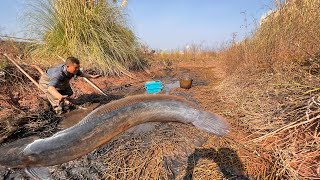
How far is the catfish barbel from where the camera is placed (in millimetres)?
2551

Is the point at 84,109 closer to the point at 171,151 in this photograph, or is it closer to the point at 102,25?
the point at 171,151

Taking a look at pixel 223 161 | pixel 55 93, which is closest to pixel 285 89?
pixel 223 161

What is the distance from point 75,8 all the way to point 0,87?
337 centimetres

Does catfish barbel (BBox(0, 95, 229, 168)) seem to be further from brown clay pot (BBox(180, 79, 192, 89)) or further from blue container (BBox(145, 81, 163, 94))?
brown clay pot (BBox(180, 79, 192, 89))

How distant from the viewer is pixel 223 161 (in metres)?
2.81

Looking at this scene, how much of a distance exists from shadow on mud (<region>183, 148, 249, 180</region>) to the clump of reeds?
4926mm

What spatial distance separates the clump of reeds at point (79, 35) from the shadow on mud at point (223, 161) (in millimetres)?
4926

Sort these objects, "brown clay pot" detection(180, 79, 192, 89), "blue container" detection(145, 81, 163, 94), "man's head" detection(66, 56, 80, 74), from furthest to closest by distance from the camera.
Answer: "brown clay pot" detection(180, 79, 192, 89) < "blue container" detection(145, 81, 163, 94) < "man's head" detection(66, 56, 80, 74)

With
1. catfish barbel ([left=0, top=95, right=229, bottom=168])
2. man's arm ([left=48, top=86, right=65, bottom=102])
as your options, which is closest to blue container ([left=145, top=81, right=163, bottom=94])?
man's arm ([left=48, top=86, right=65, bottom=102])

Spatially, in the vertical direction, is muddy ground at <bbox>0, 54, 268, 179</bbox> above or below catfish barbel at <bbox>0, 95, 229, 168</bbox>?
below

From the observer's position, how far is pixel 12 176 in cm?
272

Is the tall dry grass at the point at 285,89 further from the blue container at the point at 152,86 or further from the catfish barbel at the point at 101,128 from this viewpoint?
the blue container at the point at 152,86

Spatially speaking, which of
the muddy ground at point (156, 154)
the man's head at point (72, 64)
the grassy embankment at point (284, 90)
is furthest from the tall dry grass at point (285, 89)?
the man's head at point (72, 64)

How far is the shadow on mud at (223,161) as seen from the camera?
2617 mm
